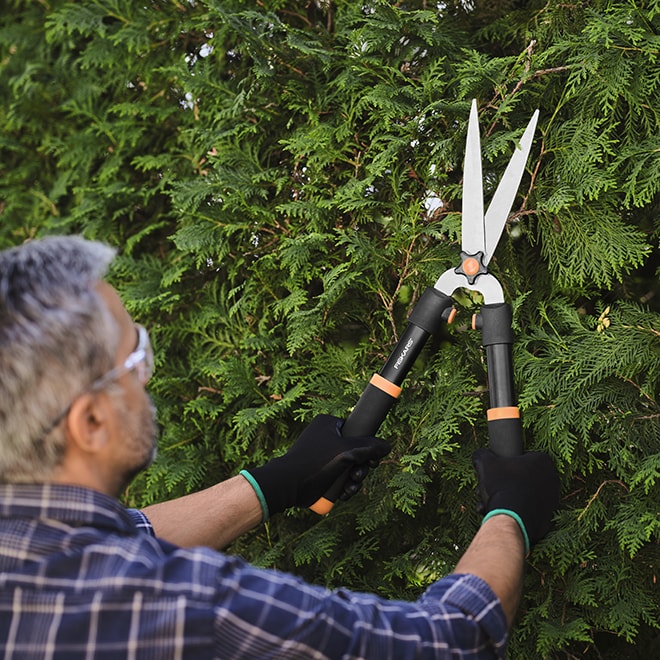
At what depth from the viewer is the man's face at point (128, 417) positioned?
143 cm

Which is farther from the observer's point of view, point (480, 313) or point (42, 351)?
point (480, 313)

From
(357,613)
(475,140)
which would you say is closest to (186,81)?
(475,140)

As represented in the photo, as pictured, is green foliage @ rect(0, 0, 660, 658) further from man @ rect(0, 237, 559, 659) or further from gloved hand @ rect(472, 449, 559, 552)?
man @ rect(0, 237, 559, 659)

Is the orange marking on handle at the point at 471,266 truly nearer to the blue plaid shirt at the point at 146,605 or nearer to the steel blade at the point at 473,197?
the steel blade at the point at 473,197

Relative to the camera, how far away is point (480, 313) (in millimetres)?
1906

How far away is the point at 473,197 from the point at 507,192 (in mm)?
78

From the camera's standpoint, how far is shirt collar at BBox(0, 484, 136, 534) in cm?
129

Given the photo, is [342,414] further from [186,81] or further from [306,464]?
[186,81]

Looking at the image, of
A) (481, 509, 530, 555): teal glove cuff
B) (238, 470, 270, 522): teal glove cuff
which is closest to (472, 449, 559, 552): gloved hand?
(481, 509, 530, 555): teal glove cuff

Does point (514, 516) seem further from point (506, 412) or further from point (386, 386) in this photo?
point (386, 386)

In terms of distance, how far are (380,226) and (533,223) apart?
1.37 ft

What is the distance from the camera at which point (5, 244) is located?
328cm

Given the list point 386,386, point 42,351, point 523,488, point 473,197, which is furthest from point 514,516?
point 42,351

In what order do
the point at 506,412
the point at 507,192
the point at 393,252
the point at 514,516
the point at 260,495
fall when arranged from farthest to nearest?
the point at 393,252
the point at 260,495
the point at 507,192
the point at 506,412
the point at 514,516
